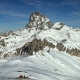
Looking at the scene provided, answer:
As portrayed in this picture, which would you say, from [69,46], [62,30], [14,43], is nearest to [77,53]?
[69,46]

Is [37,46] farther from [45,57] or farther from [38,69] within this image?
[38,69]

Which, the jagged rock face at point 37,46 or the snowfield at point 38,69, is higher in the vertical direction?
the jagged rock face at point 37,46

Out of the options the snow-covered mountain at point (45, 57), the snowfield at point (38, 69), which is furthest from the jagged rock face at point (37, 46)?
the snowfield at point (38, 69)

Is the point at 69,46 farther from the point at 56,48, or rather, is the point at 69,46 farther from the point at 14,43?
the point at 14,43

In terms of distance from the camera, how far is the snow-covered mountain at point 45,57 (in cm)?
5181

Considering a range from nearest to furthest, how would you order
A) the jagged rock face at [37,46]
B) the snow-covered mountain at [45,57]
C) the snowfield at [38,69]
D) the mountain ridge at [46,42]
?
the snowfield at [38,69] → the snow-covered mountain at [45,57] → the jagged rock face at [37,46] → the mountain ridge at [46,42]

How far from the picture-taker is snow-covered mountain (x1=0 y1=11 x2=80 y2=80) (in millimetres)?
51812

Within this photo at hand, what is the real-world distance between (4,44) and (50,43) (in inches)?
2637

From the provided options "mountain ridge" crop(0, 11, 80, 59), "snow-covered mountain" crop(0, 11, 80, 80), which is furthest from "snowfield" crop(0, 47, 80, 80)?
"mountain ridge" crop(0, 11, 80, 59)

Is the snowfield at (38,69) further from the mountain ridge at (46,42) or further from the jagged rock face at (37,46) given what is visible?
the mountain ridge at (46,42)

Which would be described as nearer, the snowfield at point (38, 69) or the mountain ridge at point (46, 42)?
the snowfield at point (38, 69)

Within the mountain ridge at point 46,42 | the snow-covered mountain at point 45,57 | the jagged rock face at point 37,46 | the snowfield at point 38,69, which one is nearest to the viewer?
the snowfield at point 38,69

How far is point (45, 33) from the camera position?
518 ft

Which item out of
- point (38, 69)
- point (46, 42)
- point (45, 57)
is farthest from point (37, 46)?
point (38, 69)
